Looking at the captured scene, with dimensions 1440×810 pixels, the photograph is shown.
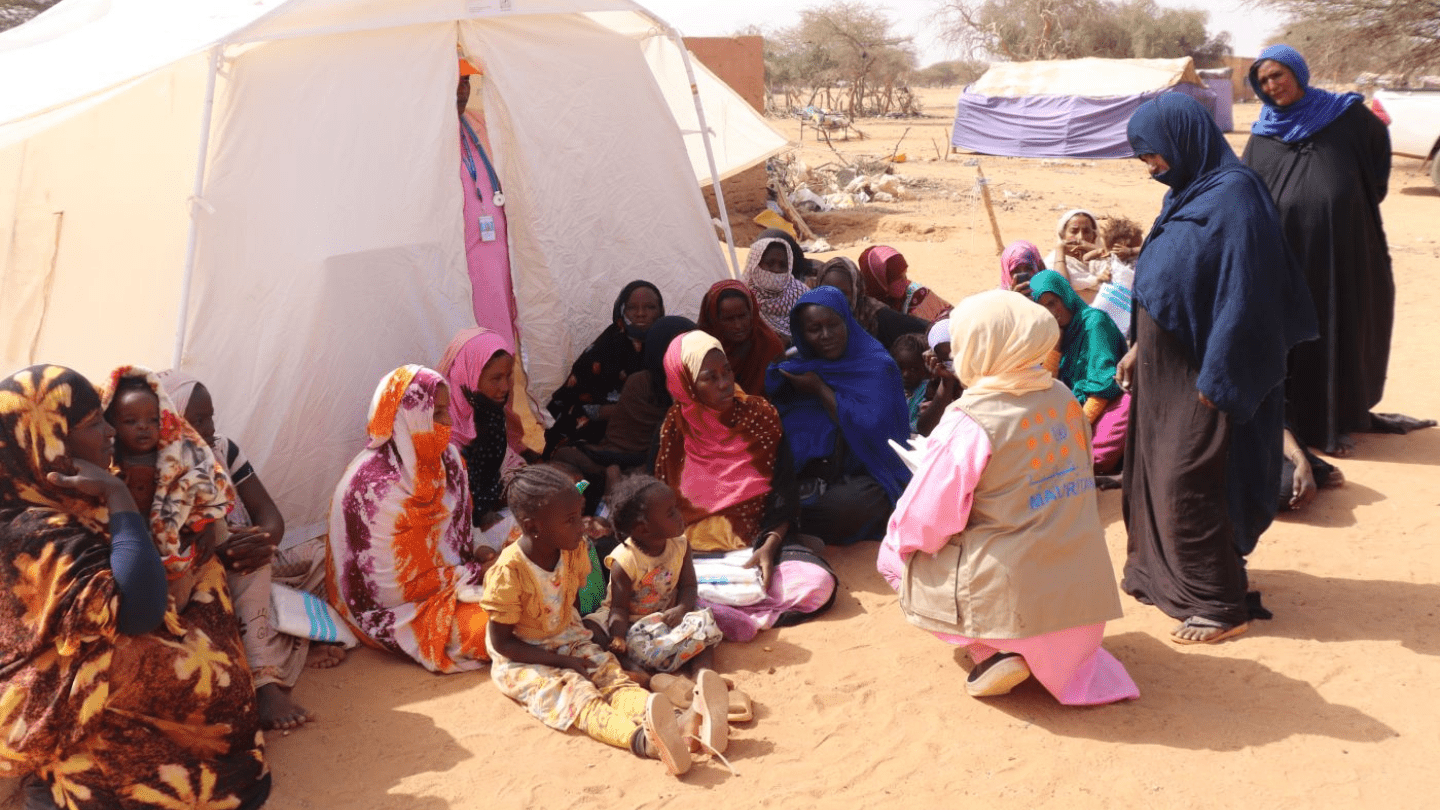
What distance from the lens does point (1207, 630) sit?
13.3ft

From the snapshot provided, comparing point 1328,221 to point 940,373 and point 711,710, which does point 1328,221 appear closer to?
point 940,373

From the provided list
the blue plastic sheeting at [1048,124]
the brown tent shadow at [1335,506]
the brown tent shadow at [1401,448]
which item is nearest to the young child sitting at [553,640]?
the brown tent shadow at [1335,506]

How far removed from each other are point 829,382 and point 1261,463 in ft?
6.01

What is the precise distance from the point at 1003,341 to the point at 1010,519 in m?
0.55

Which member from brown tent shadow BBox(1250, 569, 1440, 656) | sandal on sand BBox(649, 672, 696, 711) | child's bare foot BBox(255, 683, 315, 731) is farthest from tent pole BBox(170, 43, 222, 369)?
brown tent shadow BBox(1250, 569, 1440, 656)

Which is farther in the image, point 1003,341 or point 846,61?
point 846,61

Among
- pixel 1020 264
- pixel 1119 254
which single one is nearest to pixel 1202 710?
pixel 1020 264

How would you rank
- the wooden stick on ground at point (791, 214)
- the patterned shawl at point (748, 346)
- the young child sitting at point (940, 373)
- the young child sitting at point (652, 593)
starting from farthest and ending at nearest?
the wooden stick on ground at point (791, 214) < the patterned shawl at point (748, 346) < the young child sitting at point (940, 373) < the young child sitting at point (652, 593)

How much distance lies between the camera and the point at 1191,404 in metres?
3.90

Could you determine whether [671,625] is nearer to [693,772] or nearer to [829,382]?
[693,772]

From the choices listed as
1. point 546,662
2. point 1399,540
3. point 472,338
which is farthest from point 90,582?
point 1399,540

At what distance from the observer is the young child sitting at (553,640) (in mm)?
3566

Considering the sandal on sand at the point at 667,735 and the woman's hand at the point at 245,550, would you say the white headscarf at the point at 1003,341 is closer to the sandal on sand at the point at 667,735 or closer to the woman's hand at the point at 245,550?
the sandal on sand at the point at 667,735

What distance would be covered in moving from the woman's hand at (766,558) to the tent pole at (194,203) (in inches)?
96.9
